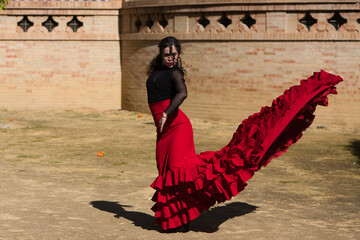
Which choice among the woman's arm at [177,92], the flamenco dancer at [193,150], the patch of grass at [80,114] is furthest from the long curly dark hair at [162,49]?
the patch of grass at [80,114]

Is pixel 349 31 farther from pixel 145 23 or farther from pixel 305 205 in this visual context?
pixel 305 205

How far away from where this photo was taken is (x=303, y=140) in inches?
590

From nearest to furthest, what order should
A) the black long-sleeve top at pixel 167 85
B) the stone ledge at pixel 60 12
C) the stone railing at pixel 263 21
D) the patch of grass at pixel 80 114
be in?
the black long-sleeve top at pixel 167 85, the stone railing at pixel 263 21, the patch of grass at pixel 80 114, the stone ledge at pixel 60 12

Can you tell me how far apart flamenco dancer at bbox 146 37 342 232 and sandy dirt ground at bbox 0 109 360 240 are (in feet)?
1.21

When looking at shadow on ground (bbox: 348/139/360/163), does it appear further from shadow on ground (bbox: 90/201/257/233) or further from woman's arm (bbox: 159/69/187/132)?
woman's arm (bbox: 159/69/187/132)

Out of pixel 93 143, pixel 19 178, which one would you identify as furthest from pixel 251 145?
pixel 93 143

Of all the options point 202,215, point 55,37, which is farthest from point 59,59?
point 202,215

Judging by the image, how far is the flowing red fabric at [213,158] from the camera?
693 centimetres

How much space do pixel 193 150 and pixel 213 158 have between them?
0.31 meters

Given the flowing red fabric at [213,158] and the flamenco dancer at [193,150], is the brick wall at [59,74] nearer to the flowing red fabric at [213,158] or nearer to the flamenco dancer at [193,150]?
the flamenco dancer at [193,150]

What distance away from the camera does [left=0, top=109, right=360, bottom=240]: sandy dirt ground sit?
7398 mm

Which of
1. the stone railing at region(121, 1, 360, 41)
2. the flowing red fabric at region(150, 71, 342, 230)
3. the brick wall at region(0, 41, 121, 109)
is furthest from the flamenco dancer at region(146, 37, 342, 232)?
the brick wall at region(0, 41, 121, 109)

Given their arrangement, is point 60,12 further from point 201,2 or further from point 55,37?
point 201,2

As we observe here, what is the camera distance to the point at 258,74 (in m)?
17.2
